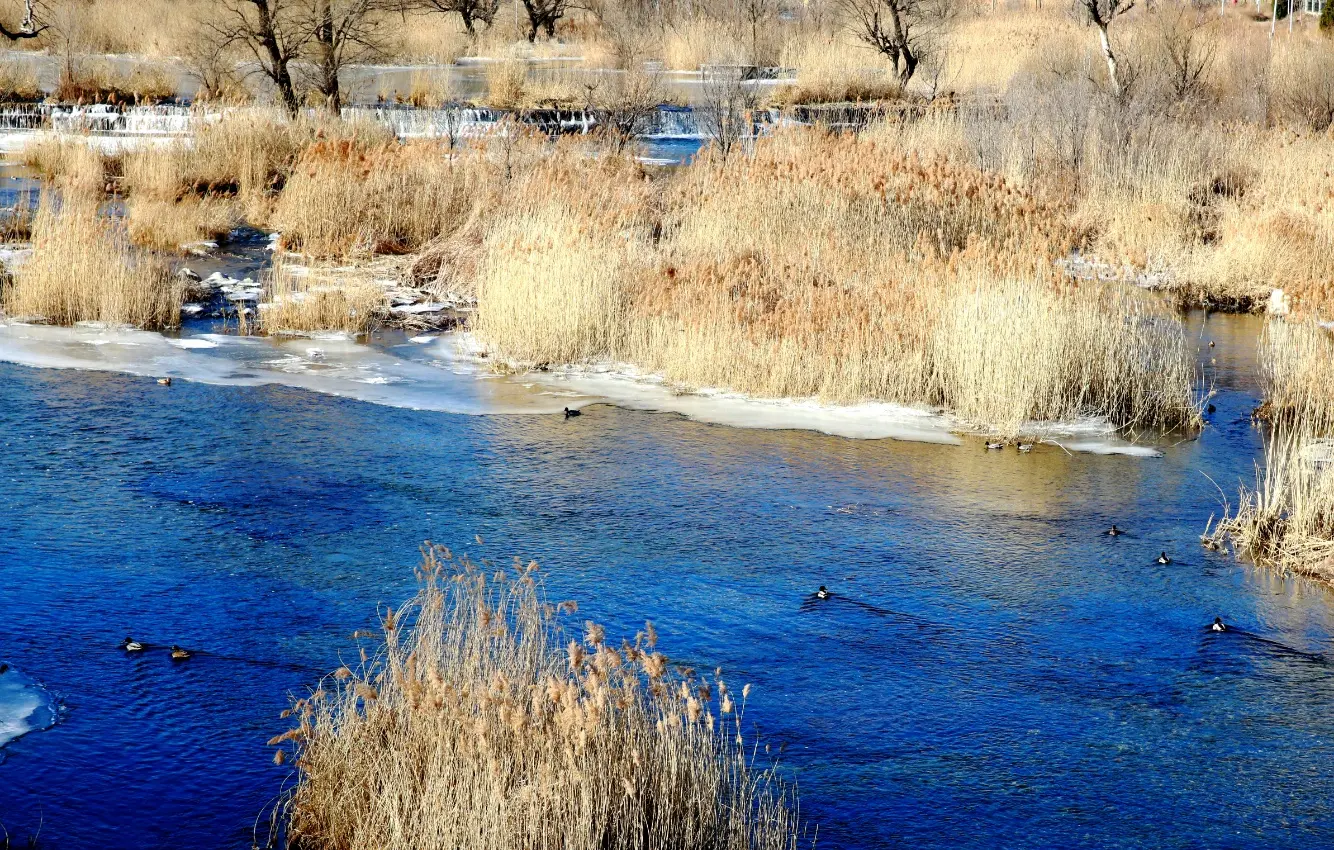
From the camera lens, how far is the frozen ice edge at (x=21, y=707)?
548 cm

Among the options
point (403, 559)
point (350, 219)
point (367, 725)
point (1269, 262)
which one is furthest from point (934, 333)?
point (350, 219)

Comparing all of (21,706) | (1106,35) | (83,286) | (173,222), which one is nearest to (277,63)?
(173,222)

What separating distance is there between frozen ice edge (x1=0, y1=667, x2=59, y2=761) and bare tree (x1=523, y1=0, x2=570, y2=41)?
39.1 metres

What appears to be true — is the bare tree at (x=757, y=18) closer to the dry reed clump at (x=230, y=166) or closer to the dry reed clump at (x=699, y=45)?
the dry reed clump at (x=699, y=45)

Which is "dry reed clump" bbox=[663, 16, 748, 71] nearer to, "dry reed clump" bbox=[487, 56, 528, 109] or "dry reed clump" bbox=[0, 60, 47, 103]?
"dry reed clump" bbox=[487, 56, 528, 109]

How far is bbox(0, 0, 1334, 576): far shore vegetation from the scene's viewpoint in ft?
35.2

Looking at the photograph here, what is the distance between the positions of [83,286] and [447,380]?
4.06 meters

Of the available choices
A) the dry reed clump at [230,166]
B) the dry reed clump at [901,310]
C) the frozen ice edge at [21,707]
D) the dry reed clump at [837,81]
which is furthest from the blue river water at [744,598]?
the dry reed clump at [837,81]

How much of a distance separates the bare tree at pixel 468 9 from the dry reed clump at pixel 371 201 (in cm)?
2656

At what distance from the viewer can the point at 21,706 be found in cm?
568

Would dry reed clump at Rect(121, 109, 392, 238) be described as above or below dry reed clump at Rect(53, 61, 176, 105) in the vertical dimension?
below

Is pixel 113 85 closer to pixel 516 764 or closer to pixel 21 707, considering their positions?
pixel 21 707

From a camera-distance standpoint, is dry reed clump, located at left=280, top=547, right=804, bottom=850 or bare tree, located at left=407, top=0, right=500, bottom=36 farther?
bare tree, located at left=407, top=0, right=500, bottom=36

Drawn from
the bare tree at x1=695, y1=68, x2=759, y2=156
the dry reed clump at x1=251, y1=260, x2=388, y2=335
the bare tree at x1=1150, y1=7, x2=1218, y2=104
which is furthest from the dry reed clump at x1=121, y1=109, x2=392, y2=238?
the bare tree at x1=1150, y1=7, x2=1218, y2=104
